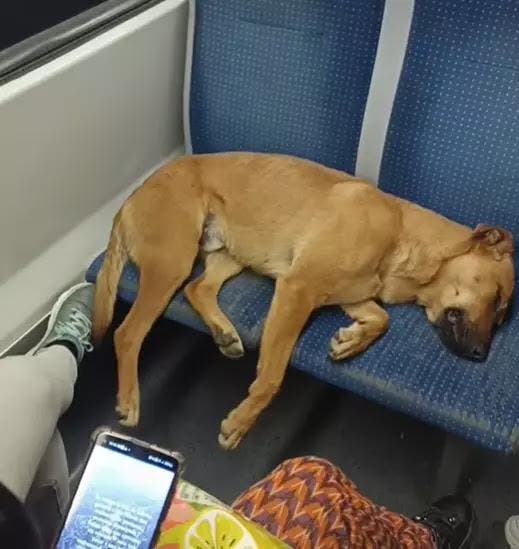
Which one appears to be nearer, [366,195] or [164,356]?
[366,195]

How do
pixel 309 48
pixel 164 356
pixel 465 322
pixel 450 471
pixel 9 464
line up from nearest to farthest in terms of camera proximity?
1. pixel 9 464
2. pixel 465 322
3. pixel 450 471
4. pixel 309 48
5. pixel 164 356

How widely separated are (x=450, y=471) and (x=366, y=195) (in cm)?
70

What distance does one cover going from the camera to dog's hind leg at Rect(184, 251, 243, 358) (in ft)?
6.75

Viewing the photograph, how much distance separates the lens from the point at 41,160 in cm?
214

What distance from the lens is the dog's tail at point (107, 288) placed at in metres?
2.15

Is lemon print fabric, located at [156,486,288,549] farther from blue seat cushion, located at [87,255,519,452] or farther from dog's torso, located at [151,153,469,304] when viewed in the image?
dog's torso, located at [151,153,469,304]

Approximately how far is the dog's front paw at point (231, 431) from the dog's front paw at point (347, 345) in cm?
28

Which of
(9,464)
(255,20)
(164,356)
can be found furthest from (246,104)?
(9,464)

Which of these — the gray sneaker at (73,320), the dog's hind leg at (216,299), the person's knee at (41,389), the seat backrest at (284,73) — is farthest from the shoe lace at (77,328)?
the seat backrest at (284,73)

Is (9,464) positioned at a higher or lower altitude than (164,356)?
higher

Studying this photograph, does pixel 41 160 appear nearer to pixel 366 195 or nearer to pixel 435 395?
pixel 366 195

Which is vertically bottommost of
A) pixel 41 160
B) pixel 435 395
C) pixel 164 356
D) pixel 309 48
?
pixel 164 356

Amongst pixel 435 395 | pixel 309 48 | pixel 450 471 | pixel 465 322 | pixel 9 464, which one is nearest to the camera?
pixel 9 464

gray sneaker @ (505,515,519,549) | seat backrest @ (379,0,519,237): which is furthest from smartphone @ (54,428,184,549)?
seat backrest @ (379,0,519,237)
